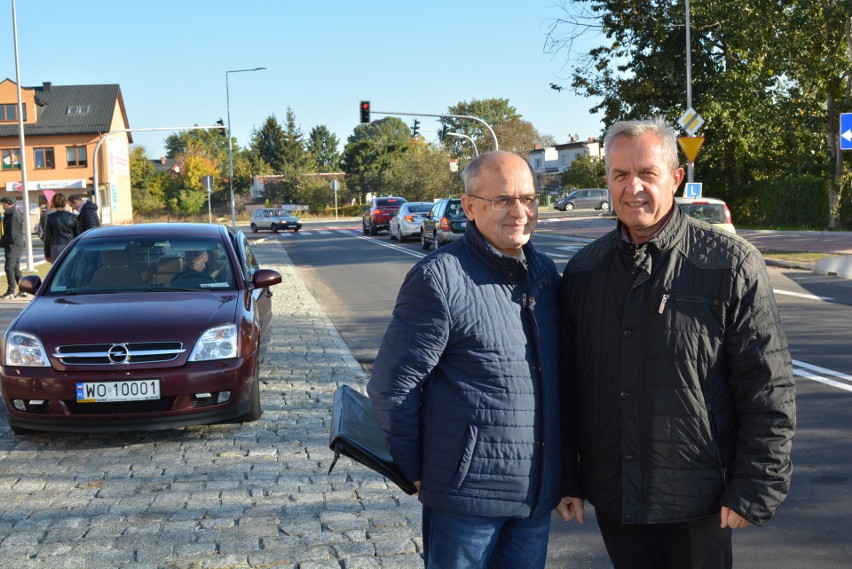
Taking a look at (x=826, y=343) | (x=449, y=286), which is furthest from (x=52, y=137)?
(x=449, y=286)

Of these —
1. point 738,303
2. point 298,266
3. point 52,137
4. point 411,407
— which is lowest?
point 298,266

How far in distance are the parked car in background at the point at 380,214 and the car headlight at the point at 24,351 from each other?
112 feet

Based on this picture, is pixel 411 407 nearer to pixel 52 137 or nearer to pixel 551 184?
pixel 52 137

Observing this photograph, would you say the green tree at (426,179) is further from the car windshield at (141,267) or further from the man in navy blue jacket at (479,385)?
the man in navy blue jacket at (479,385)

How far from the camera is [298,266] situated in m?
24.6

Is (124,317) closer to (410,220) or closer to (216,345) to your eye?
(216,345)

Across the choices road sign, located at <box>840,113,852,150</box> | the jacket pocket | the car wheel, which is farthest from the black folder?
road sign, located at <box>840,113,852,150</box>

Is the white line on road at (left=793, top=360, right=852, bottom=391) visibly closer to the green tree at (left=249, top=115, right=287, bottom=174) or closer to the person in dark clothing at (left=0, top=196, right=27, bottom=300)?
the person in dark clothing at (left=0, top=196, right=27, bottom=300)

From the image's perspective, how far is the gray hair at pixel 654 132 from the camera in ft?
8.82

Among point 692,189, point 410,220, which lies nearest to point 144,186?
point 410,220

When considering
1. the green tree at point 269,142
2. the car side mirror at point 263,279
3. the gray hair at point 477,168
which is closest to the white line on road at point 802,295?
the car side mirror at point 263,279

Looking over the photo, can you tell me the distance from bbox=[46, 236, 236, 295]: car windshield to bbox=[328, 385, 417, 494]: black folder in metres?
Answer: 4.78

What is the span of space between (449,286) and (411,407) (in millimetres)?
365

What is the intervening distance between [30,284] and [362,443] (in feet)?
17.6
